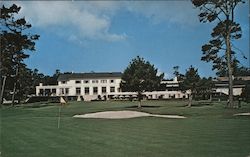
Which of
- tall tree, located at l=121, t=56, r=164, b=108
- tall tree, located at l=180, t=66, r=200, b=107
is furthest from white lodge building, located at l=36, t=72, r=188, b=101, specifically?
tall tree, located at l=121, t=56, r=164, b=108

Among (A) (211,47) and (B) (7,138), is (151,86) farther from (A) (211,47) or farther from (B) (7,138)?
(B) (7,138)

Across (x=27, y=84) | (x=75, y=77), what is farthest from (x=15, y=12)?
(x=75, y=77)

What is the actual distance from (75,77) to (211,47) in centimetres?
5763

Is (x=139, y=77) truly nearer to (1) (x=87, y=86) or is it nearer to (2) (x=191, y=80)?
(2) (x=191, y=80)

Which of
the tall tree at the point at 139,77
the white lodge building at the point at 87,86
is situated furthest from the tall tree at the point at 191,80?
the white lodge building at the point at 87,86

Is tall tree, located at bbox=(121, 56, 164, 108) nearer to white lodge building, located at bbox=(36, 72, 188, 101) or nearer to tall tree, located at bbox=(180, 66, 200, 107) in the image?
tall tree, located at bbox=(180, 66, 200, 107)

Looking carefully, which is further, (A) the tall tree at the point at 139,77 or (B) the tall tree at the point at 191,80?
(B) the tall tree at the point at 191,80

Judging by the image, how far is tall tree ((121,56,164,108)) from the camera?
4081cm

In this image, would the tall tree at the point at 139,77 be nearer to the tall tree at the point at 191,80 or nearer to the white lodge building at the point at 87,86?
the tall tree at the point at 191,80

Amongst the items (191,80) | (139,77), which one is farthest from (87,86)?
(139,77)

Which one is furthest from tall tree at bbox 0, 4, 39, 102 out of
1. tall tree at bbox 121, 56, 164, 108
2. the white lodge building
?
the white lodge building

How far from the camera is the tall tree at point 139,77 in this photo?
1607 inches

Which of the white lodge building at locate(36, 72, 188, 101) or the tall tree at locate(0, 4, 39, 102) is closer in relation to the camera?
the tall tree at locate(0, 4, 39, 102)

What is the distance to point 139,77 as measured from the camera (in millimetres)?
41031
